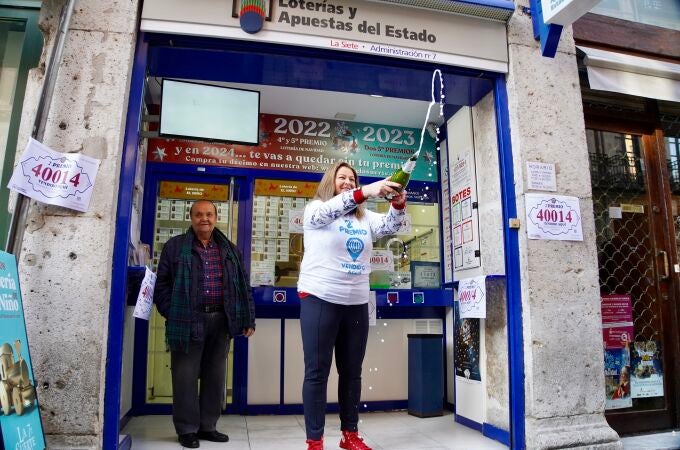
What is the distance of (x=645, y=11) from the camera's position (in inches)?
168

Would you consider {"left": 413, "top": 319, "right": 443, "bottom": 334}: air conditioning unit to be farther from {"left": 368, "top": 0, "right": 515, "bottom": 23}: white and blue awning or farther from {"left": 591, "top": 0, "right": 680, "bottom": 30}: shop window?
{"left": 591, "top": 0, "right": 680, "bottom": 30}: shop window

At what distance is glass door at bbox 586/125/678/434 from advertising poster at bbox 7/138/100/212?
11.9 ft

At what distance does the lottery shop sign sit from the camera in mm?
3332

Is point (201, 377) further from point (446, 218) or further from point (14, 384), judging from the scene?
point (446, 218)

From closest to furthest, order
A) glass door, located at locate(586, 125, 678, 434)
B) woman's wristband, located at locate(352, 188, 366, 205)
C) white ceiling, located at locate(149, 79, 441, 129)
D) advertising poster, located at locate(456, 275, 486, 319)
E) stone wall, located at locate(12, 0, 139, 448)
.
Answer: woman's wristband, located at locate(352, 188, 366, 205)
stone wall, located at locate(12, 0, 139, 448)
advertising poster, located at locate(456, 275, 486, 319)
glass door, located at locate(586, 125, 678, 434)
white ceiling, located at locate(149, 79, 441, 129)

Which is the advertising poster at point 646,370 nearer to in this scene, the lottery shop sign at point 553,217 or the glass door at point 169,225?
the lottery shop sign at point 553,217

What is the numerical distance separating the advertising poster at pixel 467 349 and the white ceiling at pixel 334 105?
1.85m

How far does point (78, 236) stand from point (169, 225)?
165 centimetres

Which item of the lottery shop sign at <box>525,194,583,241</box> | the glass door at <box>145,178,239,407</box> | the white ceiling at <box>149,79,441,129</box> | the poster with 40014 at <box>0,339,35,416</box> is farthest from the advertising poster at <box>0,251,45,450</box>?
the lottery shop sign at <box>525,194,583,241</box>

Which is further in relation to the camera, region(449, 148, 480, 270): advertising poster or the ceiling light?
the ceiling light

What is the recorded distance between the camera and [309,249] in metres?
2.86

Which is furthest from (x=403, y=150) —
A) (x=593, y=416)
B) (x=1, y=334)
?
(x=1, y=334)

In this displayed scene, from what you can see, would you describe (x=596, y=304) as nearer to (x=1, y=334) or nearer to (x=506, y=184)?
(x=506, y=184)

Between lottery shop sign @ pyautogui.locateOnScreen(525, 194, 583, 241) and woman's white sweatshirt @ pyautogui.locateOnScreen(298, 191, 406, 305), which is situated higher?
lottery shop sign @ pyautogui.locateOnScreen(525, 194, 583, 241)
